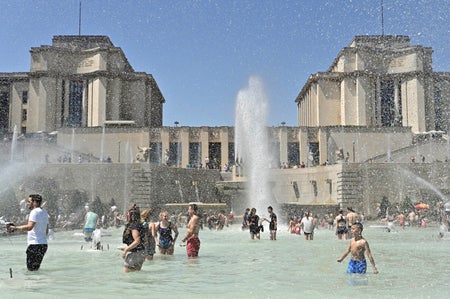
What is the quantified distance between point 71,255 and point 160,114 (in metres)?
81.7

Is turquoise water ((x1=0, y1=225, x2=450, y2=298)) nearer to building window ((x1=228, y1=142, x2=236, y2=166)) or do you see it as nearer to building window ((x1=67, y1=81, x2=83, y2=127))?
building window ((x1=228, y1=142, x2=236, y2=166))

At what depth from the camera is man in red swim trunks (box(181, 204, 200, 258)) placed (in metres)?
12.8

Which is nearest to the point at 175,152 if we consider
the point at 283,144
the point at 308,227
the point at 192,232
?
the point at 283,144

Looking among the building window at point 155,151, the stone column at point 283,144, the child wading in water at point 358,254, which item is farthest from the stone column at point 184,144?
the child wading in water at point 358,254

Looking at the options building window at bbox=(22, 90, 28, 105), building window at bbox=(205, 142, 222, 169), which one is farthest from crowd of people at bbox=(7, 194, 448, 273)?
building window at bbox=(22, 90, 28, 105)

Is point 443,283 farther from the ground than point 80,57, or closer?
closer

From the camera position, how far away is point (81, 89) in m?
70.9

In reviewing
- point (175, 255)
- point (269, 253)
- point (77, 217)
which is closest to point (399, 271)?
point (269, 253)

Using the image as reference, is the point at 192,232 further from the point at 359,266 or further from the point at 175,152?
the point at 175,152

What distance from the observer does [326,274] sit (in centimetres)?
1022

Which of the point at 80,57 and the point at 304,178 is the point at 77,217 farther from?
the point at 80,57

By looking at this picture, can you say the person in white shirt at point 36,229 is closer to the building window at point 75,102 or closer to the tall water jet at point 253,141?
the tall water jet at point 253,141

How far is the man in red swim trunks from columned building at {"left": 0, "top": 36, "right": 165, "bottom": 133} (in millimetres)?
55306

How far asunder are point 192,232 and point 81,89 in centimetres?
6135
